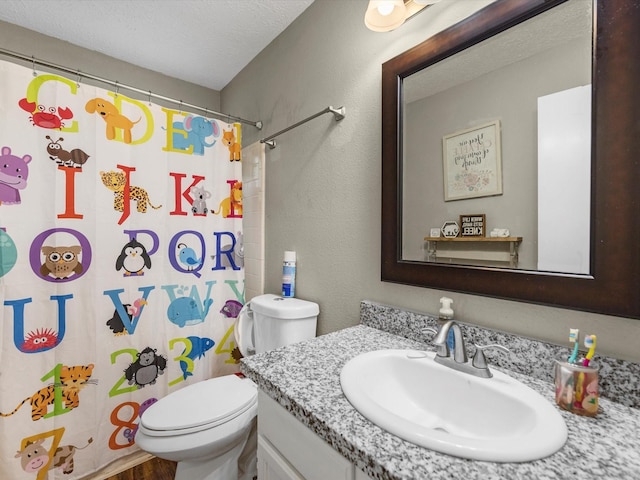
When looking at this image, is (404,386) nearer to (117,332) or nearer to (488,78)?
(488,78)

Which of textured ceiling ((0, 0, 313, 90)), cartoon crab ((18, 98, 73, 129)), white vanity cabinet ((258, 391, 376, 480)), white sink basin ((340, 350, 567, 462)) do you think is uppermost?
textured ceiling ((0, 0, 313, 90))

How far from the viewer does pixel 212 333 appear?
172cm

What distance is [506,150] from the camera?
0.82m

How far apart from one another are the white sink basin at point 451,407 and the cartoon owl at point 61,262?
1.32 meters

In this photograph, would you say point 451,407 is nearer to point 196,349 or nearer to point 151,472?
point 196,349

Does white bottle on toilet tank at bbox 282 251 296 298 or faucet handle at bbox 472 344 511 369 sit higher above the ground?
white bottle on toilet tank at bbox 282 251 296 298

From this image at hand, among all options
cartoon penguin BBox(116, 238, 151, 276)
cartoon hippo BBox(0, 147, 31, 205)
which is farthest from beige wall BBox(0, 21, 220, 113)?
cartoon penguin BBox(116, 238, 151, 276)

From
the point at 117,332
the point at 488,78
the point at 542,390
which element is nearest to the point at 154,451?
the point at 117,332

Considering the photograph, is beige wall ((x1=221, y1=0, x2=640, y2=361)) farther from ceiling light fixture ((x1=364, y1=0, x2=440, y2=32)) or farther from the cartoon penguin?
the cartoon penguin

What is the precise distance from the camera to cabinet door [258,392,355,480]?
56 centimetres

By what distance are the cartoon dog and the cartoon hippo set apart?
13.0 inches

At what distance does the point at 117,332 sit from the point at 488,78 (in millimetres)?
1840

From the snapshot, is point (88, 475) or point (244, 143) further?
point (244, 143)

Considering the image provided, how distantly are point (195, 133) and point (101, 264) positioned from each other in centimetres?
83
